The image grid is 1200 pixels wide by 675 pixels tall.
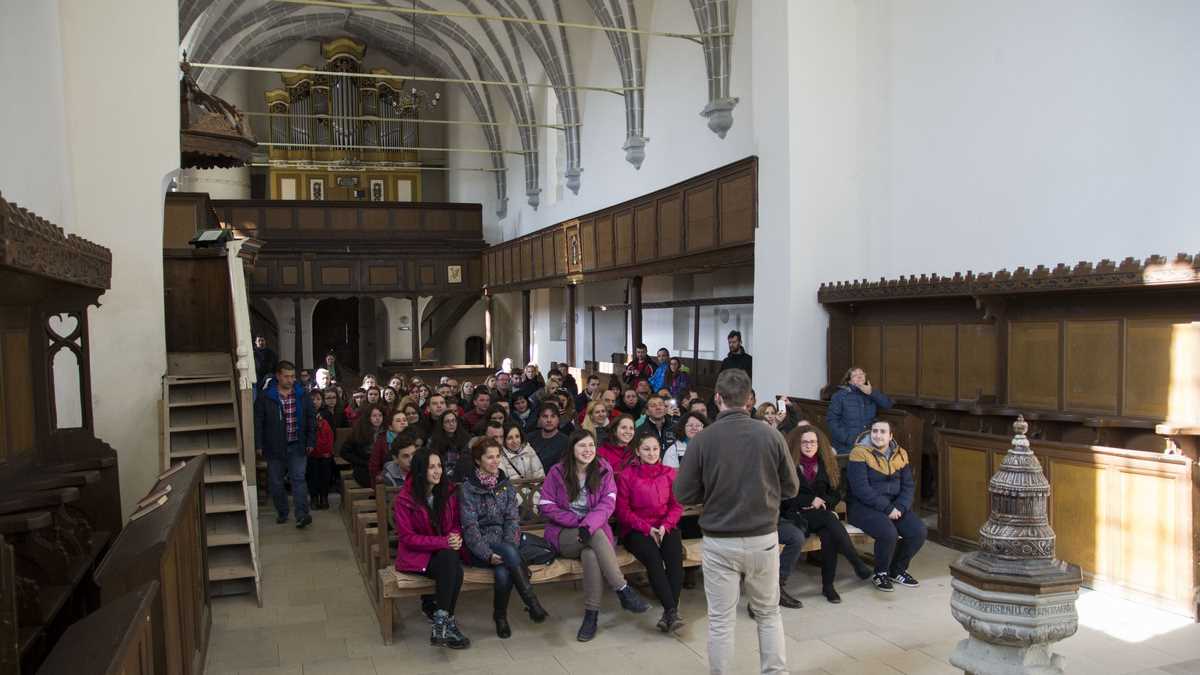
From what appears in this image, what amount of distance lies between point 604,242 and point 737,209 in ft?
15.3

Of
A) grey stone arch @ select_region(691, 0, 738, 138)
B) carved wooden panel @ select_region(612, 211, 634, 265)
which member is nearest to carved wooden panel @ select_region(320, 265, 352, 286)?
carved wooden panel @ select_region(612, 211, 634, 265)

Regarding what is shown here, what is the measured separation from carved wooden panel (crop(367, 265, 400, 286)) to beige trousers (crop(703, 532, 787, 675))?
18354 millimetres

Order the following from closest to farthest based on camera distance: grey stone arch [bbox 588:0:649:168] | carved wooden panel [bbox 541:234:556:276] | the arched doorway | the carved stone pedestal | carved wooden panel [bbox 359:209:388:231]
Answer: the carved stone pedestal < grey stone arch [bbox 588:0:649:168] < carved wooden panel [bbox 541:234:556:276] < carved wooden panel [bbox 359:209:388:231] < the arched doorway

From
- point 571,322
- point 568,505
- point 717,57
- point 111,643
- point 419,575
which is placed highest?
point 717,57

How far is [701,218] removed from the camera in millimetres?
12070

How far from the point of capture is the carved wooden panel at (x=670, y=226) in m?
12.6

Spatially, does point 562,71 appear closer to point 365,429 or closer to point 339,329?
point 365,429

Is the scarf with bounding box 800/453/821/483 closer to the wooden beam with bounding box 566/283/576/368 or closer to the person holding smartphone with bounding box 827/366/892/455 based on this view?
the person holding smartphone with bounding box 827/366/892/455

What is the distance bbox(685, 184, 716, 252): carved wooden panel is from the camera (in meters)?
11.8

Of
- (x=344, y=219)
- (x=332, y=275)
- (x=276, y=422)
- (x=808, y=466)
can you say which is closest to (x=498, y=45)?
(x=344, y=219)

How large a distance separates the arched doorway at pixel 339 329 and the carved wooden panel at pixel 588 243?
45.3 ft

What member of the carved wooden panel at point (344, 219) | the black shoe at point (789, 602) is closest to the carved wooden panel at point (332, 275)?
the carved wooden panel at point (344, 219)

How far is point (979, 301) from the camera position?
8.07m

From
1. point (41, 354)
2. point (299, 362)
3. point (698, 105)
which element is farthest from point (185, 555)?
point (299, 362)
